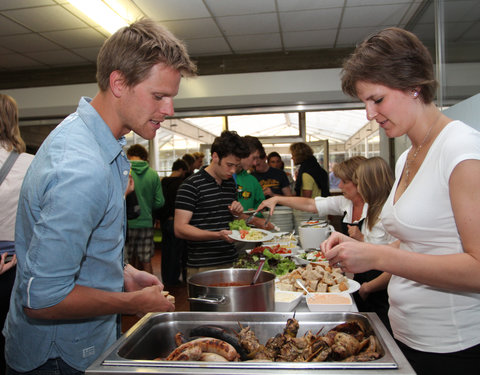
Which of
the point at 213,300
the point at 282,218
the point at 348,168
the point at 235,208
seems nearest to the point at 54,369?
the point at 213,300

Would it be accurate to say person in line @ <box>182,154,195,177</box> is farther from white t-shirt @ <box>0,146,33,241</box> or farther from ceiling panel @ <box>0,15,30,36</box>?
white t-shirt @ <box>0,146,33,241</box>

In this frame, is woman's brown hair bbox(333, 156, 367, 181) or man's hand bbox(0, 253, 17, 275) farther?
woman's brown hair bbox(333, 156, 367, 181)

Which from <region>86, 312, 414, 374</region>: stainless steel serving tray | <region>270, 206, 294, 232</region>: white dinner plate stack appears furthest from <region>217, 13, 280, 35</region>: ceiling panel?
<region>86, 312, 414, 374</region>: stainless steel serving tray

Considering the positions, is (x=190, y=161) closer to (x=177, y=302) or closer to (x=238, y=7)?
(x=177, y=302)

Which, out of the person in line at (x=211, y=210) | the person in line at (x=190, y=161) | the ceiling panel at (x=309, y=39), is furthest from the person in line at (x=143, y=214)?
the ceiling panel at (x=309, y=39)

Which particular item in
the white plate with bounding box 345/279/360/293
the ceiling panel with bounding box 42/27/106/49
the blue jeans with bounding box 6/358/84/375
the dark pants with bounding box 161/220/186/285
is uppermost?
the ceiling panel with bounding box 42/27/106/49

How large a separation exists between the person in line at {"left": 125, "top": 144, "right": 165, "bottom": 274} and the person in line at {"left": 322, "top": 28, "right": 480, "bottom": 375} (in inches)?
130

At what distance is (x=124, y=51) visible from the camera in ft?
3.49

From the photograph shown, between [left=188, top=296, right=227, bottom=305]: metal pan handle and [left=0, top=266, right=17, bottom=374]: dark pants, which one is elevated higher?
[left=188, top=296, right=227, bottom=305]: metal pan handle

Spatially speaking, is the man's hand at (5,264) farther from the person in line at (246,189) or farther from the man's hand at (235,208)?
the person in line at (246,189)

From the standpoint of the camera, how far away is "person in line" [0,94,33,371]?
195 cm

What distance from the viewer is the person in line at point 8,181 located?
1.95 metres

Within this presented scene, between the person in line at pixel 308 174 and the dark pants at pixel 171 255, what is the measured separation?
1.74 metres

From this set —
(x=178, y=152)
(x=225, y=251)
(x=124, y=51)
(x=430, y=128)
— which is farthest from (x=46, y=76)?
(x=430, y=128)
